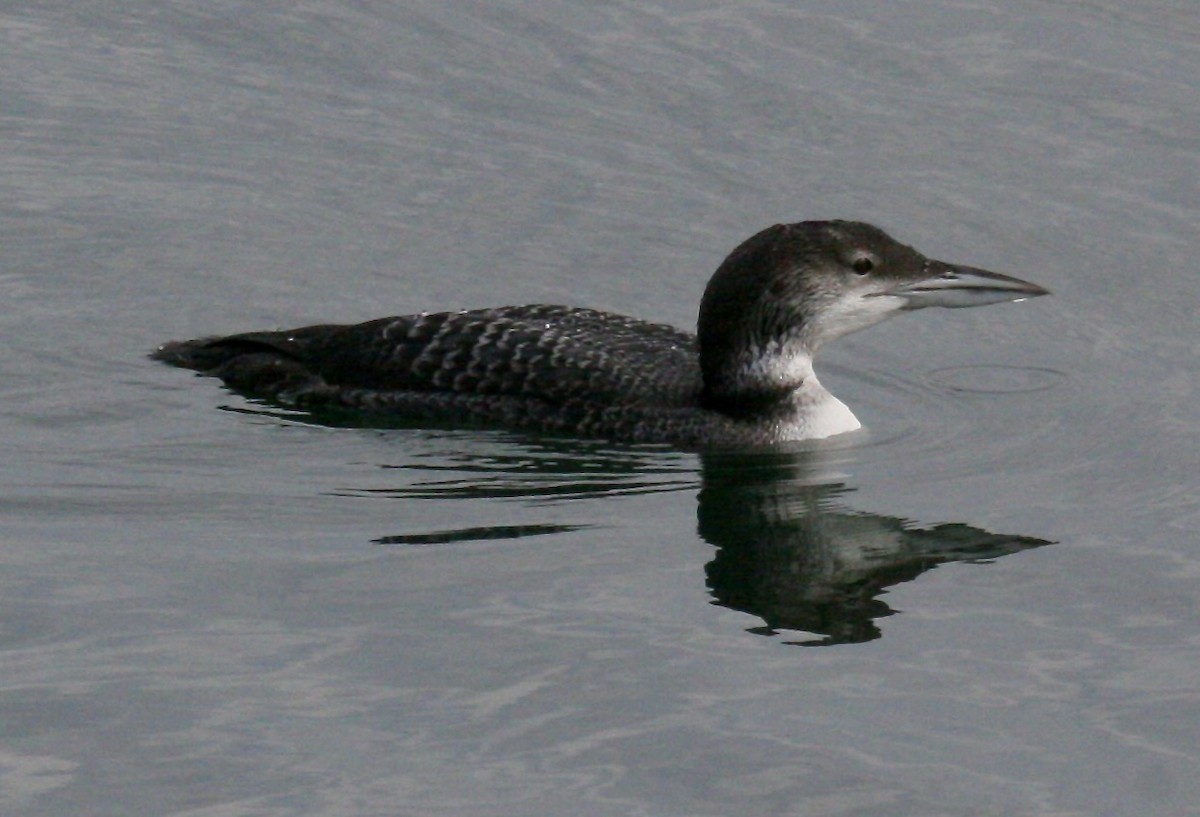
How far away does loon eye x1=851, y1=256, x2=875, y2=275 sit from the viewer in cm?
883

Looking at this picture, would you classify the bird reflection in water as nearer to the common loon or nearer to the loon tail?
the common loon

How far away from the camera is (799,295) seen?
884 cm

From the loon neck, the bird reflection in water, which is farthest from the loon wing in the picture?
the bird reflection in water

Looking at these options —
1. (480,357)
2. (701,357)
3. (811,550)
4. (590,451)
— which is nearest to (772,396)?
(701,357)

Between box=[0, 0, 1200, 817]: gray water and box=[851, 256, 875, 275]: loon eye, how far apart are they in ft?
2.17

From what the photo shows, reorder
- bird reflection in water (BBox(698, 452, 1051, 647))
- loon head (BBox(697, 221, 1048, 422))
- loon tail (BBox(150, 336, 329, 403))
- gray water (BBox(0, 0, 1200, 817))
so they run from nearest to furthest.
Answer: gray water (BBox(0, 0, 1200, 817)), bird reflection in water (BBox(698, 452, 1051, 647)), loon head (BBox(697, 221, 1048, 422)), loon tail (BBox(150, 336, 329, 403))

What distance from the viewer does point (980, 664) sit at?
640 cm

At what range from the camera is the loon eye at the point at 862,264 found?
883cm

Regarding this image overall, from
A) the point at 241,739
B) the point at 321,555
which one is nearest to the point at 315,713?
the point at 241,739

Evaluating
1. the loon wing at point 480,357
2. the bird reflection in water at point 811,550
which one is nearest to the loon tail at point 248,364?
the loon wing at point 480,357

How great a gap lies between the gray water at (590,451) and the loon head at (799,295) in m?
0.36

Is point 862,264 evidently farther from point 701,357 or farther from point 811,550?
point 811,550

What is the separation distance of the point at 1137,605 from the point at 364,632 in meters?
2.29

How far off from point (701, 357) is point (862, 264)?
71 cm
